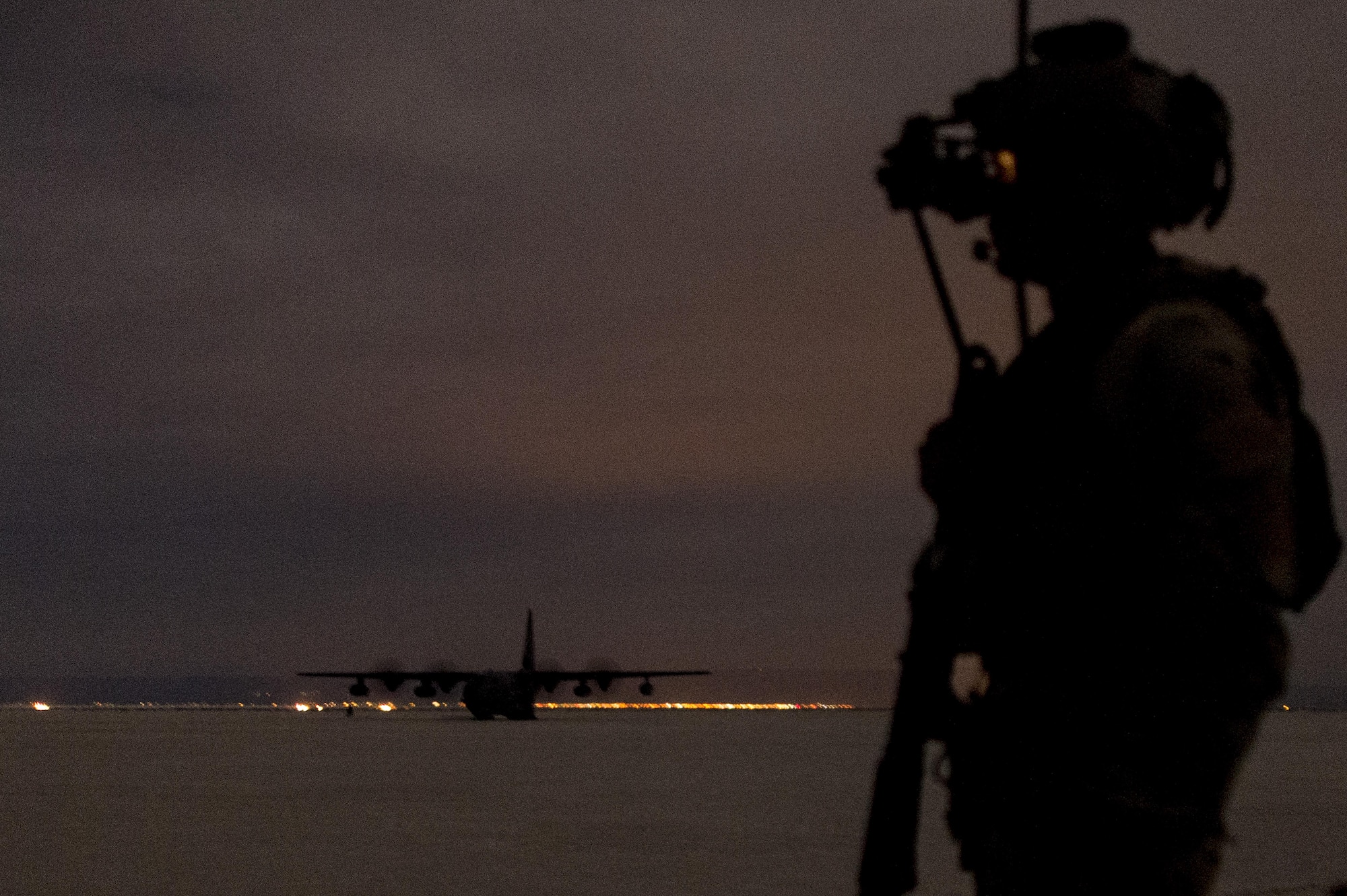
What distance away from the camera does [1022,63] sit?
2.61 meters

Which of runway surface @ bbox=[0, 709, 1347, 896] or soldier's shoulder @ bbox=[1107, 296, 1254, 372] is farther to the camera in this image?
runway surface @ bbox=[0, 709, 1347, 896]

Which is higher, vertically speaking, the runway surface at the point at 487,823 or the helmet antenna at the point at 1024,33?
the helmet antenna at the point at 1024,33

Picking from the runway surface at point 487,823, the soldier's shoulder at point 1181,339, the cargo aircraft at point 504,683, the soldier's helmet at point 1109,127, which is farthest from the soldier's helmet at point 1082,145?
the cargo aircraft at point 504,683

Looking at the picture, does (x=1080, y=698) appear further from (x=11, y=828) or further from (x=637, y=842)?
(x=11, y=828)

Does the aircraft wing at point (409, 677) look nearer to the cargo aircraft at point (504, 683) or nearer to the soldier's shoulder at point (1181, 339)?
the cargo aircraft at point (504, 683)

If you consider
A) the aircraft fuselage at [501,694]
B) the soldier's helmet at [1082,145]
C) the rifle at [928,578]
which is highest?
the soldier's helmet at [1082,145]

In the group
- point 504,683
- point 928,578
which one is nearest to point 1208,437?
point 928,578

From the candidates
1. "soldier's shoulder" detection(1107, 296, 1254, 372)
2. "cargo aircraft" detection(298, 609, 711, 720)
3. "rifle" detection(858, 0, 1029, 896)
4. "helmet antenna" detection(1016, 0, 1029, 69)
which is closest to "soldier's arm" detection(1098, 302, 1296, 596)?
"soldier's shoulder" detection(1107, 296, 1254, 372)

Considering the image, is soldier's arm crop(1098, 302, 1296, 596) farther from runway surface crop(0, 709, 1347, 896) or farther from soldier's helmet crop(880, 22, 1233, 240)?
runway surface crop(0, 709, 1347, 896)

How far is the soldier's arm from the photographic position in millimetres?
1951

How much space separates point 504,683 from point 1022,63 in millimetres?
50651

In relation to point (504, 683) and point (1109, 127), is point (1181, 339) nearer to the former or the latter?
point (1109, 127)

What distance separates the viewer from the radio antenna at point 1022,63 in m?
2.68

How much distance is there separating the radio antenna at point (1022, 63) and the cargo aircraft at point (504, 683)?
50.2m
